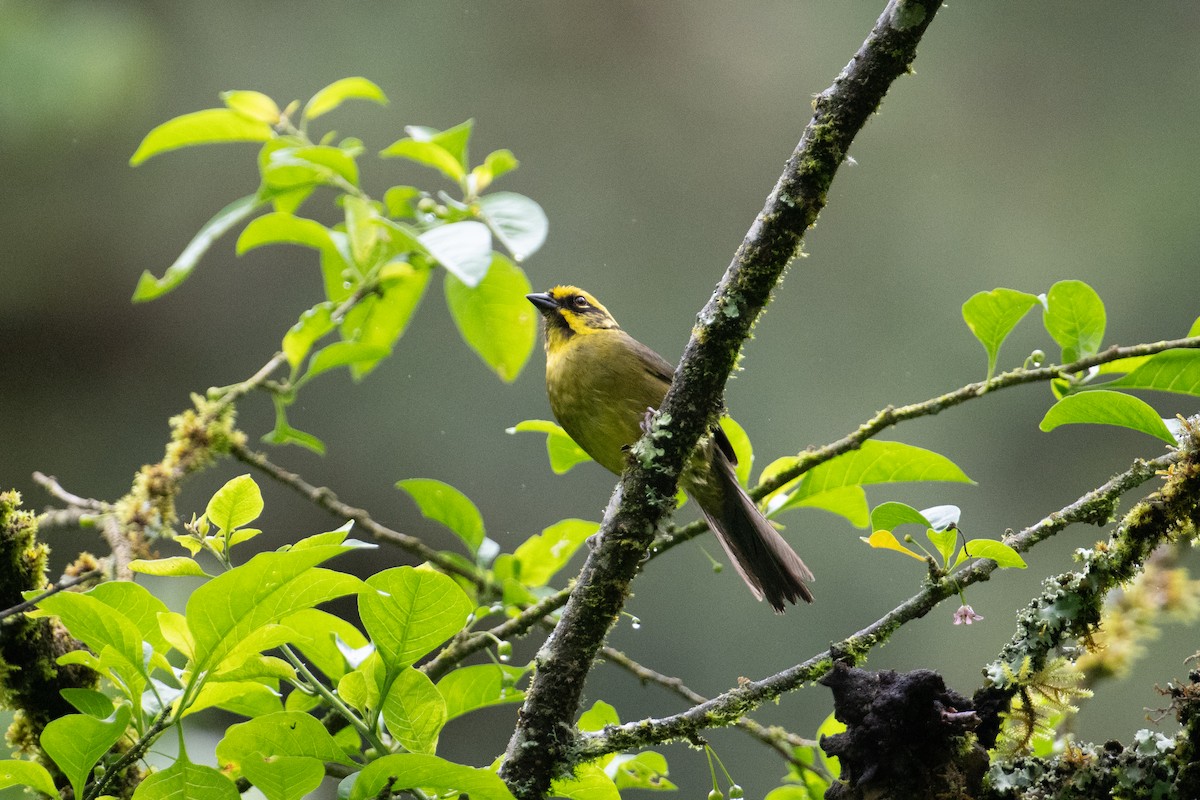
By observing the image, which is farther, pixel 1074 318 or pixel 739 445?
pixel 739 445

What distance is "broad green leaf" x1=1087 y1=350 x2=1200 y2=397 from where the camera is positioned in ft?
4.98

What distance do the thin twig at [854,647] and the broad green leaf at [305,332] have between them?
82 centimetres

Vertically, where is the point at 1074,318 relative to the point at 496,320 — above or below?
below

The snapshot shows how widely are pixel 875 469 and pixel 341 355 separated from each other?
93 cm

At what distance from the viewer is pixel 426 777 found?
1.21 meters

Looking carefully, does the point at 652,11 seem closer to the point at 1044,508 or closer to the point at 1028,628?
the point at 1044,508

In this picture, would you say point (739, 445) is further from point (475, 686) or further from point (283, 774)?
point (283, 774)

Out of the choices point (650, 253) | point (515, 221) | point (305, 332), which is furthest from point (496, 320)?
point (650, 253)

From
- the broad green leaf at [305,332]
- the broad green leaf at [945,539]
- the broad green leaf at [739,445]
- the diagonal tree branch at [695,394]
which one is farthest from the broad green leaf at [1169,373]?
the broad green leaf at [305,332]

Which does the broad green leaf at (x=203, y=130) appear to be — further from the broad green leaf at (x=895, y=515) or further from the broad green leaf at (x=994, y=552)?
the broad green leaf at (x=994, y=552)

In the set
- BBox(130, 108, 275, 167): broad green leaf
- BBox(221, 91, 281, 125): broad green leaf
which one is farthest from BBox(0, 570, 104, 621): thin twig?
BBox(221, 91, 281, 125): broad green leaf

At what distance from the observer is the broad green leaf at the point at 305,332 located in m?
1.88

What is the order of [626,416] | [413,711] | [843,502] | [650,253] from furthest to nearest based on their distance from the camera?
[650,253], [626,416], [843,502], [413,711]

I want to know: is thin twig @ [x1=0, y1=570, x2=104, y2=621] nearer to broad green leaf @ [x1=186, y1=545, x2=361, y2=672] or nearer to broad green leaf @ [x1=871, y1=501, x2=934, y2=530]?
broad green leaf @ [x1=186, y1=545, x2=361, y2=672]
